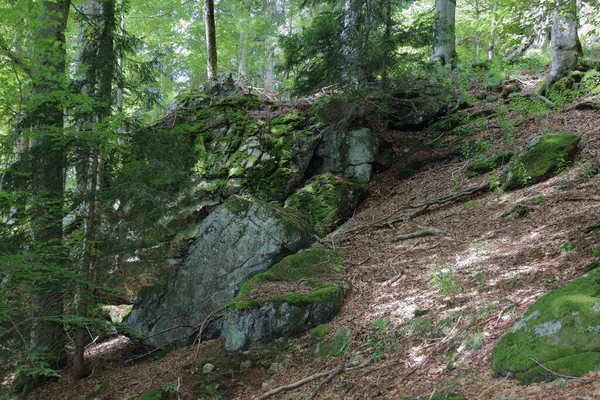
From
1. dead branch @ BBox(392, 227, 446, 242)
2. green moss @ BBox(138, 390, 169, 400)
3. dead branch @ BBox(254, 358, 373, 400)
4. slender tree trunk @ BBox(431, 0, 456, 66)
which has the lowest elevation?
green moss @ BBox(138, 390, 169, 400)

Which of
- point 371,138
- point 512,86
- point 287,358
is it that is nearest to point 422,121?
point 371,138

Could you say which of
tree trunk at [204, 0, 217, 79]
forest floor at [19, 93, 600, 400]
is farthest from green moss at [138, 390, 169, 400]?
tree trunk at [204, 0, 217, 79]

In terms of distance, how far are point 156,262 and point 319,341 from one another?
381 cm

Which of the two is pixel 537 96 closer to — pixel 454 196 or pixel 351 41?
pixel 454 196

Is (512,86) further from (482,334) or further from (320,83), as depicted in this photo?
(482,334)

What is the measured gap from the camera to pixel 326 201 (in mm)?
9719

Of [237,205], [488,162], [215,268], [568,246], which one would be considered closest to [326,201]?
[237,205]

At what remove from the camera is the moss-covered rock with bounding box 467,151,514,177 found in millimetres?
8914

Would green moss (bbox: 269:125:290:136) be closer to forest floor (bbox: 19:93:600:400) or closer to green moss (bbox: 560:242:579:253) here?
forest floor (bbox: 19:93:600:400)

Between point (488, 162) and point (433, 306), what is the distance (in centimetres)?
564

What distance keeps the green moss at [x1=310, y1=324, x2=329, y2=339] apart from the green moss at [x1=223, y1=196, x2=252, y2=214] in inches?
131

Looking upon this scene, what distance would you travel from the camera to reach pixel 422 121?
11945 millimetres

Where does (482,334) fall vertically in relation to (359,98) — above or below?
below

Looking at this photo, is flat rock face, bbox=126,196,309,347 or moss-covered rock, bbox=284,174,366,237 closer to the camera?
flat rock face, bbox=126,196,309,347
